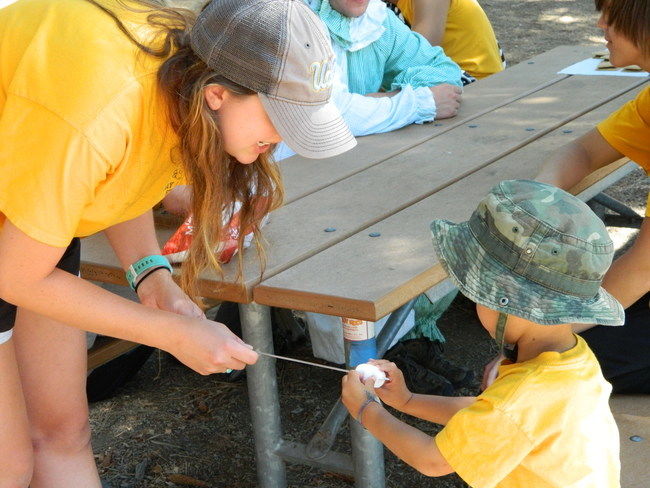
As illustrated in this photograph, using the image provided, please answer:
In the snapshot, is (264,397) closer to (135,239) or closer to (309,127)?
(135,239)

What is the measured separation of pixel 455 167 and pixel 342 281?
0.85 meters

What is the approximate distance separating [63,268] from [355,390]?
2.13 ft

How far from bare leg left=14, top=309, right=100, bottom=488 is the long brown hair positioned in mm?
315

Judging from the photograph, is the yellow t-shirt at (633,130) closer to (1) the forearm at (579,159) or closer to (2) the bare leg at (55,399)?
(1) the forearm at (579,159)

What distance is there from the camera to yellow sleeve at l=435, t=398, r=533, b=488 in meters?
1.63

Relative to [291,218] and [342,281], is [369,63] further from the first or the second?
[342,281]

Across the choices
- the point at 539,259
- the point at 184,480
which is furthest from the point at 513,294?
the point at 184,480

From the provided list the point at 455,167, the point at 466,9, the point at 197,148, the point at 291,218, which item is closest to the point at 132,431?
the point at 291,218

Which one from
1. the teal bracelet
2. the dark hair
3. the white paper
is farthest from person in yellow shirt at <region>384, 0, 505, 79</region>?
the teal bracelet

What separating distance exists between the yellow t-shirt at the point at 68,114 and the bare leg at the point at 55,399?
1.69 feet

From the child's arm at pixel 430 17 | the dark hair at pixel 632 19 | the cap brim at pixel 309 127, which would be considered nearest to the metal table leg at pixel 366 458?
the cap brim at pixel 309 127

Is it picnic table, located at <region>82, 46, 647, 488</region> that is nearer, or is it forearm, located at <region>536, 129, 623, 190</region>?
picnic table, located at <region>82, 46, 647, 488</region>

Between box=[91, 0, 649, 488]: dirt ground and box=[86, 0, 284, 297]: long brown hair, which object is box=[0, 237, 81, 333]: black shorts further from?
box=[91, 0, 649, 488]: dirt ground

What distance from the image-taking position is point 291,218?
2.43m
